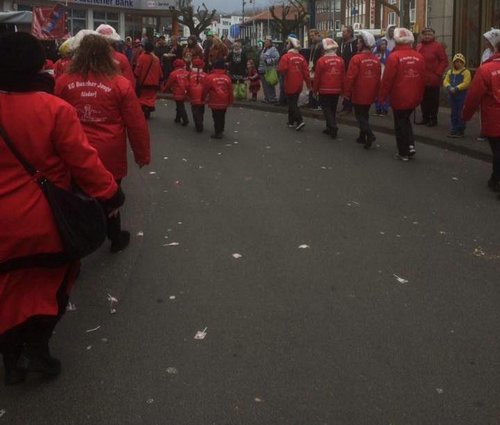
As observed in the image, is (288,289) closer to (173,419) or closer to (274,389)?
(274,389)

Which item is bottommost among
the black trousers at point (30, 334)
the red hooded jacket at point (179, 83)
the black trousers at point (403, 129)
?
the black trousers at point (30, 334)

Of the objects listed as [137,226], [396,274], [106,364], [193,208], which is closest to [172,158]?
[193,208]

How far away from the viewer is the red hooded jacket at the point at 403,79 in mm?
10555

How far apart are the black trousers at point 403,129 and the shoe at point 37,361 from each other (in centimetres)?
776

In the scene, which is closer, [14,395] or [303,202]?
[14,395]

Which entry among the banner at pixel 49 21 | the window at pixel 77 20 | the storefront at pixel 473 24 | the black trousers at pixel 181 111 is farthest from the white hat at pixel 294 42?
the window at pixel 77 20

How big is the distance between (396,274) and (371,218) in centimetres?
178

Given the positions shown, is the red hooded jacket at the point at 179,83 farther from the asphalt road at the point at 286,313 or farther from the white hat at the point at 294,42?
the asphalt road at the point at 286,313

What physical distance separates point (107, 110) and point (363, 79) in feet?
23.3

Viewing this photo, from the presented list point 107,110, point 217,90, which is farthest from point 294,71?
point 107,110

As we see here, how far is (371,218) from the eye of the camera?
7293 mm

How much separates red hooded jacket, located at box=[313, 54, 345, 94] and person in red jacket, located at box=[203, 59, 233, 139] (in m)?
1.66

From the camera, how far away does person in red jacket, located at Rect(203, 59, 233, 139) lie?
12602 millimetres

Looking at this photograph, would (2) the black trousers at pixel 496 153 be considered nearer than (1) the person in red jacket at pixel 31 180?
No
